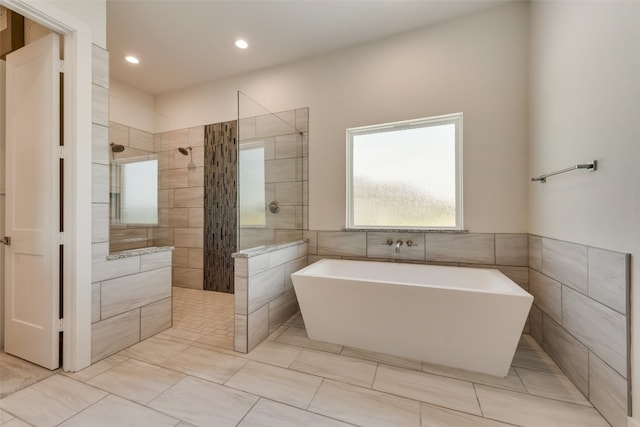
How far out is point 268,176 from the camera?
268 cm

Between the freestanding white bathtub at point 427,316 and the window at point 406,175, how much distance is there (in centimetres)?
65

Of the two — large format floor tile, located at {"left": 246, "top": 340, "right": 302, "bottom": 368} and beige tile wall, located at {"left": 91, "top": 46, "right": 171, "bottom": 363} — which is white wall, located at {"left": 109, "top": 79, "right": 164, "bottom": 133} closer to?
beige tile wall, located at {"left": 91, "top": 46, "right": 171, "bottom": 363}

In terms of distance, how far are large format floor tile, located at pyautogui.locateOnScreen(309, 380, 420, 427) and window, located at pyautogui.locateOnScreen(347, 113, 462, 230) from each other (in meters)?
1.59

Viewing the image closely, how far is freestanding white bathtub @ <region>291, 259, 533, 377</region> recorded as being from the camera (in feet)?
5.31

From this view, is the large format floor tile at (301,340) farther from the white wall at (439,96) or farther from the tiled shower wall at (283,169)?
the white wall at (439,96)

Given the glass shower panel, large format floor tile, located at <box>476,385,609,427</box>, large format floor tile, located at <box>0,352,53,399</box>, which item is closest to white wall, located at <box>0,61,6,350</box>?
large format floor tile, located at <box>0,352,53,399</box>

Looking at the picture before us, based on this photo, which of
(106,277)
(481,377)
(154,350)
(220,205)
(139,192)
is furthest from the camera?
(220,205)

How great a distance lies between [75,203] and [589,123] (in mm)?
3341

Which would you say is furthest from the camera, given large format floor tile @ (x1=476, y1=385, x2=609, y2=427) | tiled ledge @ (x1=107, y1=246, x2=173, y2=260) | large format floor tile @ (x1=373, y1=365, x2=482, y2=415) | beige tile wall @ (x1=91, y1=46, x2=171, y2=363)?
tiled ledge @ (x1=107, y1=246, x2=173, y2=260)

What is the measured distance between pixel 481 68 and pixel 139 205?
12.3 ft

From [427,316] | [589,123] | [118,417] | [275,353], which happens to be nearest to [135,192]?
[118,417]

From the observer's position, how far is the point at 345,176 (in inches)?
111

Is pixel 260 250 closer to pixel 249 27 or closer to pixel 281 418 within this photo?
pixel 281 418

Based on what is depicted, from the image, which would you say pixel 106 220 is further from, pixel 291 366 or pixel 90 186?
pixel 291 366
